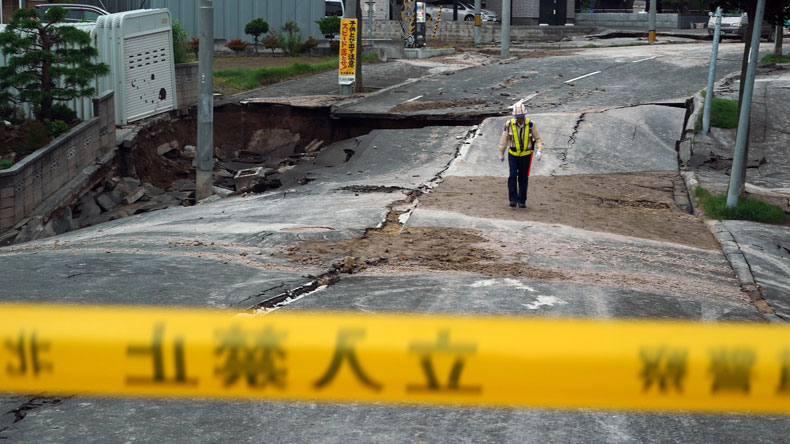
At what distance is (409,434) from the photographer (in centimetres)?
555

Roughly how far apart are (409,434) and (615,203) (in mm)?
10596

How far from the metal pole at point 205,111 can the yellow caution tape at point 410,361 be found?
1560cm

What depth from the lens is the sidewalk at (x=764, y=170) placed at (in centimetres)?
1135

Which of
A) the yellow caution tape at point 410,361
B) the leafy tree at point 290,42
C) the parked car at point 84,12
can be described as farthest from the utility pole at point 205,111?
the leafy tree at point 290,42

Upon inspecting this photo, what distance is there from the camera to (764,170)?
1881 cm

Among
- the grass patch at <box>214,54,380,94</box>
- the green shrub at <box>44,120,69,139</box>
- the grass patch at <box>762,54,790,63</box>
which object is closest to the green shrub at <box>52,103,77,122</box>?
the green shrub at <box>44,120,69,139</box>

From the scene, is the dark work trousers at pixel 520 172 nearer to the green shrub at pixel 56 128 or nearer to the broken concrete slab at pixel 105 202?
the broken concrete slab at pixel 105 202

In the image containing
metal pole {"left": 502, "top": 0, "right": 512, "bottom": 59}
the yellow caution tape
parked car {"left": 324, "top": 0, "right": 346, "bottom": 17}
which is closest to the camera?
the yellow caution tape

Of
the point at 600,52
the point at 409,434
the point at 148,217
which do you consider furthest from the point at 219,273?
the point at 600,52

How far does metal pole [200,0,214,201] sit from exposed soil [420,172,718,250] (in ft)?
14.6

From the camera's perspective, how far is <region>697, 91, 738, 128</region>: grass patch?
20.5 metres

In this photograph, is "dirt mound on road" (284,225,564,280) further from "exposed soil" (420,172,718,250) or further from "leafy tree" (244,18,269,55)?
"leafy tree" (244,18,269,55)

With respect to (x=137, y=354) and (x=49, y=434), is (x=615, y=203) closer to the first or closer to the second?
(x=49, y=434)

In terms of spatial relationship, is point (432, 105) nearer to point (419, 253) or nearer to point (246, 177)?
point (246, 177)
